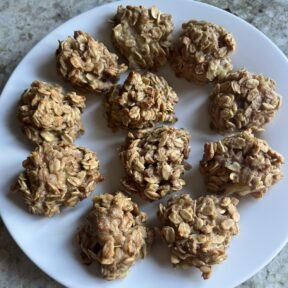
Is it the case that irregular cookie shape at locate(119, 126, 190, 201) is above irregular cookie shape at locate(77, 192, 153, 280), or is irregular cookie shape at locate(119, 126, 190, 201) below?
above

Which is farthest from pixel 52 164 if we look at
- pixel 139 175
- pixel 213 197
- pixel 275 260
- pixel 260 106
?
pixel 275 260

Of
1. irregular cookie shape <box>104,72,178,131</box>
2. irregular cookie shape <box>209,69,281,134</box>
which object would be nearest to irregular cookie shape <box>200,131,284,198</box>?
irregular cookie shape <box>209,69,281,134</box>

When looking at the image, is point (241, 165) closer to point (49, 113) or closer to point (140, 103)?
point (140, 103)

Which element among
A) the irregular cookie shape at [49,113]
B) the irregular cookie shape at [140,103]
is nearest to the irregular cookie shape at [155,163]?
the irregular cookie shape at [140,103]

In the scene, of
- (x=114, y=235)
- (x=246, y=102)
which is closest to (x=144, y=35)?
(x=246, y=102)

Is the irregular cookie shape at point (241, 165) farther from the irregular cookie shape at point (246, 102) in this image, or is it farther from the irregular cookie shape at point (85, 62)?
the irregular cookie shape at point (85, 62)

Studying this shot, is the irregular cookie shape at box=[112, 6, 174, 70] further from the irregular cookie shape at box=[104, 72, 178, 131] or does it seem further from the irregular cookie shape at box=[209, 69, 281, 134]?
→ the irregular cookie shape at box=[209, 69, 281, 134]
